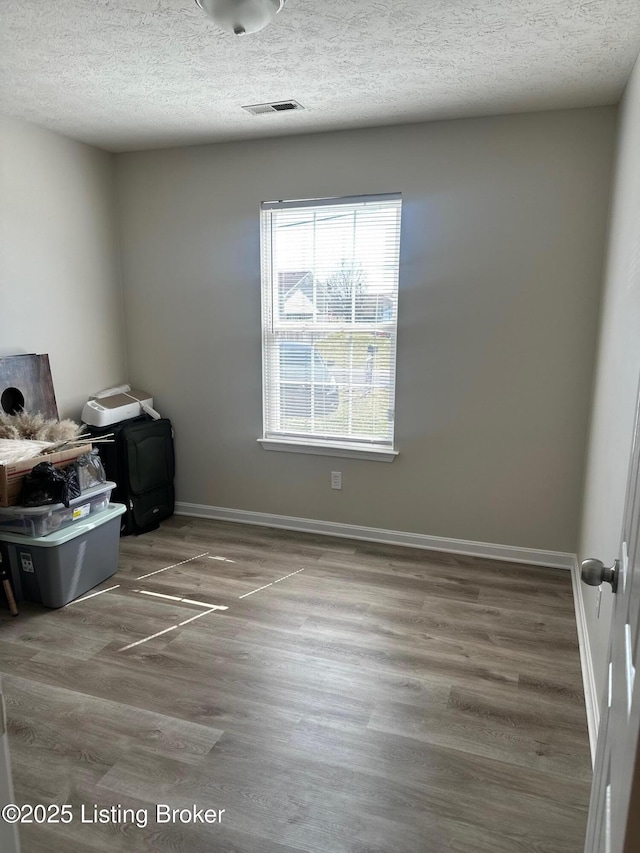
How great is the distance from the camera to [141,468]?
141 inches

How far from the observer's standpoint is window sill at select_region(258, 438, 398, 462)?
3.47 m

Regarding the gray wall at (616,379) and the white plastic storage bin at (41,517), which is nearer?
the gray wall at (616,379)

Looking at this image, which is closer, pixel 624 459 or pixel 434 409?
pixel 624 459

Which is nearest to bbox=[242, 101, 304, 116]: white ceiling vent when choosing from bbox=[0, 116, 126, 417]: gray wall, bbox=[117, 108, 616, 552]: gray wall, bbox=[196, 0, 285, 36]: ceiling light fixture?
bbox=[117, 108, 616, 552]: gray wall

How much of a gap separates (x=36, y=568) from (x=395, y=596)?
71.5 inches

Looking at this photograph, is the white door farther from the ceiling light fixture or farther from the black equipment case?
the black equipment case

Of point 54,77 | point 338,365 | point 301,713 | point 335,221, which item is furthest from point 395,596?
point 54,77

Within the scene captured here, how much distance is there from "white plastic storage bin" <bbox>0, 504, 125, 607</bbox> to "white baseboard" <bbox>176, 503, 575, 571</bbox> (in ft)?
3.64

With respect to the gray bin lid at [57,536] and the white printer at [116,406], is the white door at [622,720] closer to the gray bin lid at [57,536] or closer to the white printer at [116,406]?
the gray bin lid at [57,536]

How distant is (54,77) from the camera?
2.50 metres

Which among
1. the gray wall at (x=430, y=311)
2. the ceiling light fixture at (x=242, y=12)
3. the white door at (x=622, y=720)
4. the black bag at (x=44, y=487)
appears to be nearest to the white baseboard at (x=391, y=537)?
the gray wall at (x=430, y=311)

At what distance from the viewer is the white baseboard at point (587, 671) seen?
1.90 meters

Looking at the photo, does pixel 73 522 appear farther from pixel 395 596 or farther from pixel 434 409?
pixel 434 409

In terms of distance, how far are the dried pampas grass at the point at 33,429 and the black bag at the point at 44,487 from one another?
271mm
